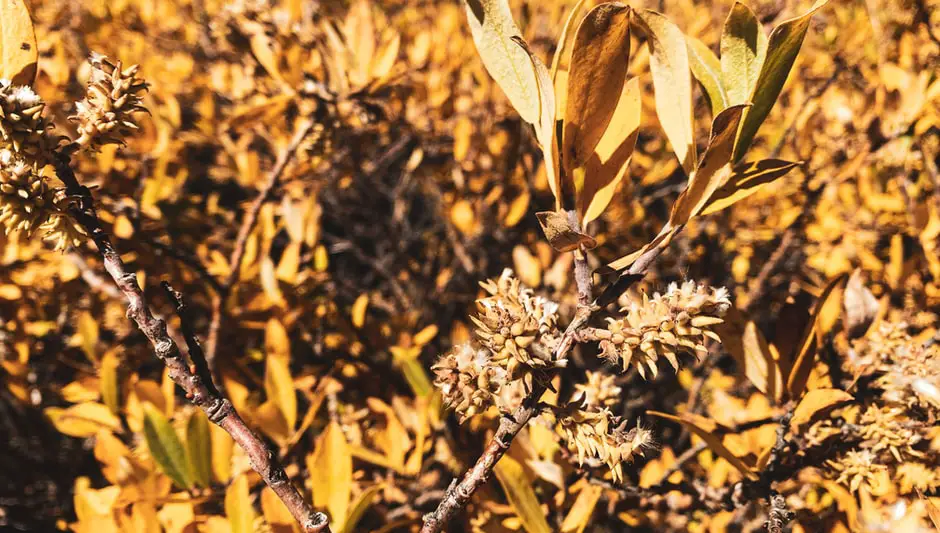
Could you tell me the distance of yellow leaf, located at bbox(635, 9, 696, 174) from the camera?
0.53m

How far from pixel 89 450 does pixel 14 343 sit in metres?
0.60

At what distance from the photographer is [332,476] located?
32.8 inches

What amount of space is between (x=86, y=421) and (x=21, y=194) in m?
0.80

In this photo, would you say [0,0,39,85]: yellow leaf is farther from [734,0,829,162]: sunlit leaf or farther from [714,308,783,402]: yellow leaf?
[714,308,783,402]: yellow leaf

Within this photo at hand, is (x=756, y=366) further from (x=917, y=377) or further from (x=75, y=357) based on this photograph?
(x=75, y=357)

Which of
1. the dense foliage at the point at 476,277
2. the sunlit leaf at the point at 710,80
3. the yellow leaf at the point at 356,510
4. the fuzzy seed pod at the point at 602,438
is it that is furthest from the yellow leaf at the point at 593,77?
the yellow leaf at the point at 356,510

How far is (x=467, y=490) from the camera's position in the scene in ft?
1.78

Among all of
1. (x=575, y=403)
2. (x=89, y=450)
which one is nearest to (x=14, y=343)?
(x=89, y=450)

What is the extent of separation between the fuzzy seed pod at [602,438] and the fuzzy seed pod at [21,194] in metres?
0.48

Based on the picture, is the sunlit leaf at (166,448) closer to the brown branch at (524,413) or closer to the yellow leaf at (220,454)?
the yellow leaf at (220,454)

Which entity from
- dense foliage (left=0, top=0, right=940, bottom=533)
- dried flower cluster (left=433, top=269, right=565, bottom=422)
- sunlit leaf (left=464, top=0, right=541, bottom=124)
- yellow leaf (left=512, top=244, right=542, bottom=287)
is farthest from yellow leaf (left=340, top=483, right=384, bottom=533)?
yellow leaf (left=512, top=244, right=542, bottom=287)

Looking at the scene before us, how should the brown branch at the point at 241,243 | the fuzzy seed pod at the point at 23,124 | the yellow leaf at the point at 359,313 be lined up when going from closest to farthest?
1. the fuzzy seed pod at the point at 23,124
2. the brown branch at the point at 241,243
3. the yellow leaf at the point at 359,313

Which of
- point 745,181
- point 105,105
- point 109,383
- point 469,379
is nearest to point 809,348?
point 745,181

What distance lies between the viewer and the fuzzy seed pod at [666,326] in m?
0.46
